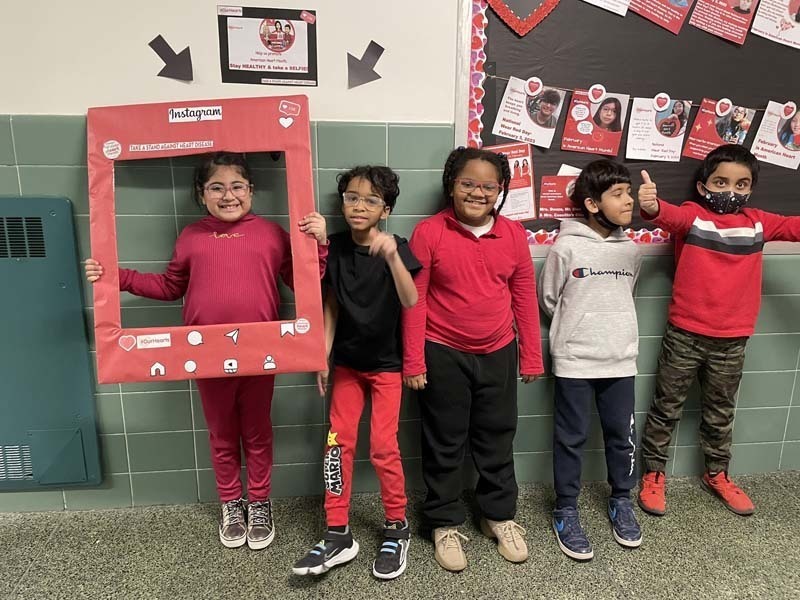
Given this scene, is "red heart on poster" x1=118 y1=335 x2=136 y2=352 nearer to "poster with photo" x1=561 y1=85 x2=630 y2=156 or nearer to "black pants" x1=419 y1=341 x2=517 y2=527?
"black pants" x1=419 y1=341 x2=517 y2=527

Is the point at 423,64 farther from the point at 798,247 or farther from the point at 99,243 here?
the point at 798,247

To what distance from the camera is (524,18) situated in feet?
5.67

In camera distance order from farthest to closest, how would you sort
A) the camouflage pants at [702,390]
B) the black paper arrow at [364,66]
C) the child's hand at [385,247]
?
the camouflage pants at [702,390] → the black paper arrow at [364,66] → the child's hand at [385,247]

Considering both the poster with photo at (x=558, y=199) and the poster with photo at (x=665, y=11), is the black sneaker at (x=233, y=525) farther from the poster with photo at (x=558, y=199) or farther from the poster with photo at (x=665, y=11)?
the poster with photo at (x=665, y=11)

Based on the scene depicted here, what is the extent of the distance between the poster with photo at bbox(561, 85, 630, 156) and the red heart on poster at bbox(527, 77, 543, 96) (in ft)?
0.40

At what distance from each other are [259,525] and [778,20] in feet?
7.83

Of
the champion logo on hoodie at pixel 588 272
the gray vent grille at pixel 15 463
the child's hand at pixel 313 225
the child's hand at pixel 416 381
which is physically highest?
the child's hand at pixel 313 225

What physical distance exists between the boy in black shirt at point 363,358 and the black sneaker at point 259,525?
175 millimetres

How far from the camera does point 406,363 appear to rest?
166 cm

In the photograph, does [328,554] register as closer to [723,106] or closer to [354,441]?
[354,441]

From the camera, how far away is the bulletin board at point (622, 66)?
1.75 meters

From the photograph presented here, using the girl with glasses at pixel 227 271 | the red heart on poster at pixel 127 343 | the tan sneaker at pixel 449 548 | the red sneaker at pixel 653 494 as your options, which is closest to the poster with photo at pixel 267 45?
the girl with glasses at pixel 227 271

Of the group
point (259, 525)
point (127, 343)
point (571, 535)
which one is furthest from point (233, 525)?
point (571, 535)

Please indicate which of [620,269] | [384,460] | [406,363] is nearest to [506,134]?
[620,269]
